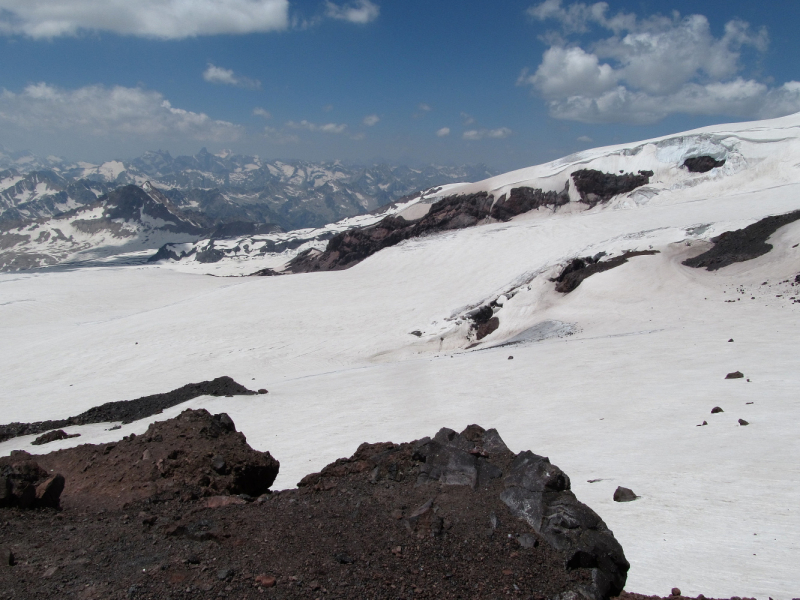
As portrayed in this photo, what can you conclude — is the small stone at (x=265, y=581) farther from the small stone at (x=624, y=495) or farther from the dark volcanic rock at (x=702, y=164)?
the dark volcanic rock at (x=702, y=164)

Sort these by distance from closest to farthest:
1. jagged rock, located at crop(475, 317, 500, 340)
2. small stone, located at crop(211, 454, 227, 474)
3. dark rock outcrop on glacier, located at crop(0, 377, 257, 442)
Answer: small stone, located at crop(211, 454, 227, 474), dark rock outcrop on glacier, located at crop(0, 377, 257, 442), jagged rock, located at crop(475, 317, 500, 340)

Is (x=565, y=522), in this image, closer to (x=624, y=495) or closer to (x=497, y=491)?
(x=497, y=491)

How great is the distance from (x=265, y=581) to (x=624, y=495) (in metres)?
4.89

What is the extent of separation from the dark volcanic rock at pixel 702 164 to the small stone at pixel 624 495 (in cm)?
4282

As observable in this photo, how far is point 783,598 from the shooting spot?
473 centimetres

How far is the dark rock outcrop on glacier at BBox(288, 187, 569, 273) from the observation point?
1914 inches

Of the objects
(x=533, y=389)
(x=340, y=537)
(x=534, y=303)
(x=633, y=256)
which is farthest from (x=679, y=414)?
(x=633, y=256)

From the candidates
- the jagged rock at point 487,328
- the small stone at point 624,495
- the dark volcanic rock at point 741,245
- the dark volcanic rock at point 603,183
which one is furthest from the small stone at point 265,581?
the dark volcanic rock at point 603,183

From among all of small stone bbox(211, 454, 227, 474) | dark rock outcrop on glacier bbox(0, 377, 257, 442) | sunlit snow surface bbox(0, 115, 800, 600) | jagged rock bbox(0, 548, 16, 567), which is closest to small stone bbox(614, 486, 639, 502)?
sunlit snow surface bbox(0, 115, 800, 600)

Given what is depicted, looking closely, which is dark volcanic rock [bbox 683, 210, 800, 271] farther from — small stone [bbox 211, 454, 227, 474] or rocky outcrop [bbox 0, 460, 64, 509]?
rocky outcrop [bbox 0, 460, 64, 509]

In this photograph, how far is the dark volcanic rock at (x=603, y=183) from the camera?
1761 inches

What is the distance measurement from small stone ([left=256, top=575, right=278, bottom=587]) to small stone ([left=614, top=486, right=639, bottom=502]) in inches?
186

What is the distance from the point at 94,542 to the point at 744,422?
387 inches

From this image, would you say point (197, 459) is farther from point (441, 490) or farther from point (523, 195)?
point (523, 195)
